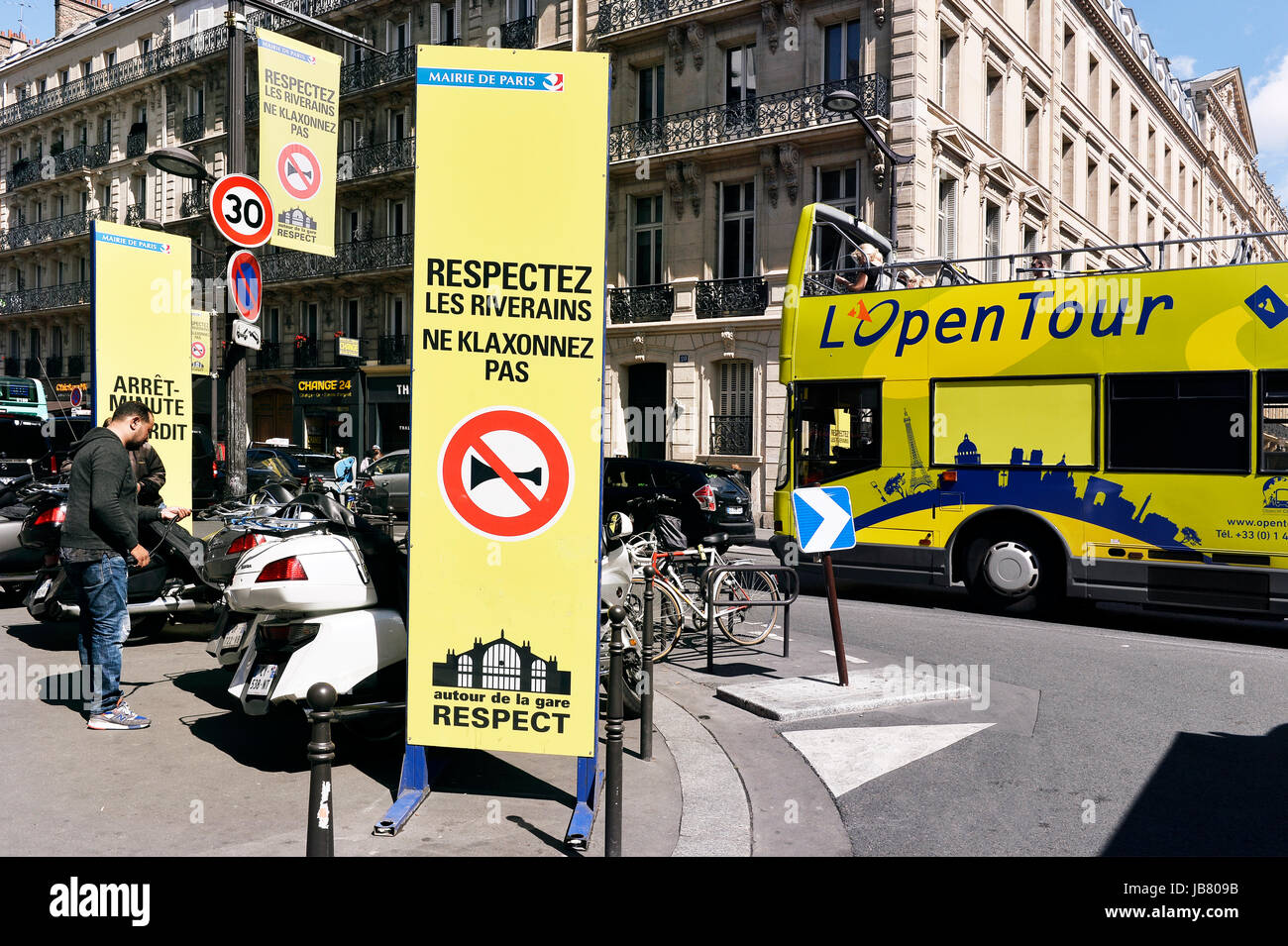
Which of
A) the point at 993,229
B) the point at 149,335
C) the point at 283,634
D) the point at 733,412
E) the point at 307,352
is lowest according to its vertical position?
the point at 283,634

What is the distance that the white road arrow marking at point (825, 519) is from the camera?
7.34 m

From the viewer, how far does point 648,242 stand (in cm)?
2702

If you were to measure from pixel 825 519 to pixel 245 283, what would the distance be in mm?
6712

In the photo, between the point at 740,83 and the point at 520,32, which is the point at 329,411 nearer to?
the point at 520,32

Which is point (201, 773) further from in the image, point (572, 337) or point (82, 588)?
point (572, 337)

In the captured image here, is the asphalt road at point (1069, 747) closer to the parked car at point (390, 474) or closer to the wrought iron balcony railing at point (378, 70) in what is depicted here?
the parked car at point (390, 474)

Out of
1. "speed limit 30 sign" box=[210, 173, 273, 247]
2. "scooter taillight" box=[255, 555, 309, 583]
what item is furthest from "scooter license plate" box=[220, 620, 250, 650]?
"speed limit 30 sign" box=[210, 173, 273, 247]

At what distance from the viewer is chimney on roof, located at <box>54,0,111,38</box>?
162ft

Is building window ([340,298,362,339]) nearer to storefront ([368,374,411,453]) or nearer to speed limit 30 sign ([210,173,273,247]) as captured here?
storefront ([368,374,411,453])

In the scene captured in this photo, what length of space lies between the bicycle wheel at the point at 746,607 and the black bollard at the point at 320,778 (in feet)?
18.0

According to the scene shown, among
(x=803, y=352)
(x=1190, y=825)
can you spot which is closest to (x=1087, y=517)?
(x=803, y=352)

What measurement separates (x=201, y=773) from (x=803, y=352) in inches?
351

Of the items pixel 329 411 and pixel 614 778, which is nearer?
pixel 614 778

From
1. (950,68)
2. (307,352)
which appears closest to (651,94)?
(950,68)
